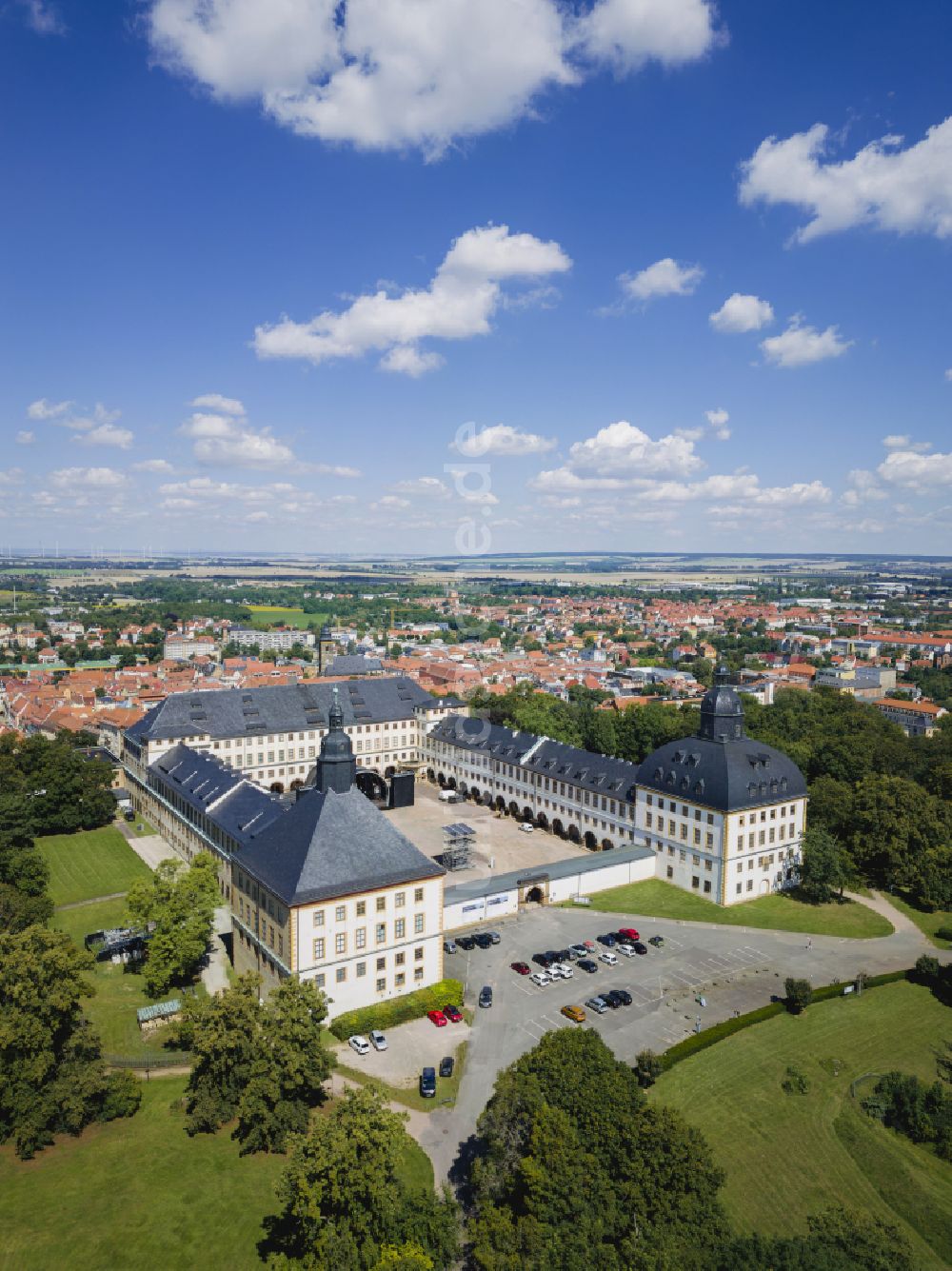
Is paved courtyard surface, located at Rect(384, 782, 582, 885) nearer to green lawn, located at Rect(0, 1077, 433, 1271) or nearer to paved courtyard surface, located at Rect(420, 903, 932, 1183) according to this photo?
paved courtyard surface, located at Rect(420, 903, 932, 1183)

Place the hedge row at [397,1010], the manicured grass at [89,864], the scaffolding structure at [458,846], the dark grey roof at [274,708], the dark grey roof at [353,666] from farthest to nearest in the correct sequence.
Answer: the dark grey roof at [353,666], the dark grey roof at [274,708], the scaffolding structure at [458,846], the manicured grass at [89,864], the hedge row at [397,1010]

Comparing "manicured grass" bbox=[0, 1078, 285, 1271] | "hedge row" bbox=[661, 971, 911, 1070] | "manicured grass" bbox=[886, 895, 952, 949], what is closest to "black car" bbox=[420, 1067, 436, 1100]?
"manicured grass" bbox=[0, 1078, 285, 1271]

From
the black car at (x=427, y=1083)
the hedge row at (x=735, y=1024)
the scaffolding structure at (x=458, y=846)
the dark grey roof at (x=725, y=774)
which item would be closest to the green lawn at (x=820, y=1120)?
the hedge row at (x=735, y=1024)

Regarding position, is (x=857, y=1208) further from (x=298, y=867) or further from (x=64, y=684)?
(x=64, y=684)

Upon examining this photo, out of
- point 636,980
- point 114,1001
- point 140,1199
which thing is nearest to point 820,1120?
point 636,980

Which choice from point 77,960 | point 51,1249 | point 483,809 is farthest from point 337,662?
point 51,1249

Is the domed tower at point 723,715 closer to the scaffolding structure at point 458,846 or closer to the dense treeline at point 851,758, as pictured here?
the dense treeline at point 851,758
